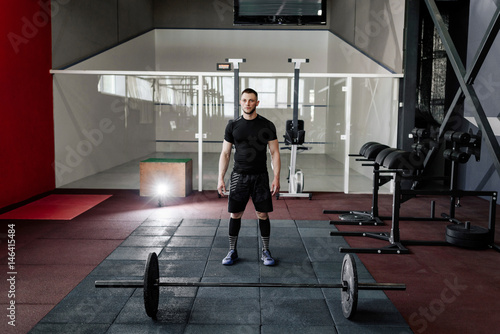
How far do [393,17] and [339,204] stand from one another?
3344 millimetres

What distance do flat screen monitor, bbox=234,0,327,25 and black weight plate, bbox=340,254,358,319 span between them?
4937 millimetres

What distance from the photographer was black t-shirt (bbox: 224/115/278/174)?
3.17 metres

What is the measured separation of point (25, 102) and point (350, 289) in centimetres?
505

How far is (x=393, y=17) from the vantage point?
679 centimetres

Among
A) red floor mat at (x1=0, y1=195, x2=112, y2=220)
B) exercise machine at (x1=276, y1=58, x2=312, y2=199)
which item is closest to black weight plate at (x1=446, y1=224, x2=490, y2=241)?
exercise machine at (x1=276, y1=58, x2=312, y2=199)

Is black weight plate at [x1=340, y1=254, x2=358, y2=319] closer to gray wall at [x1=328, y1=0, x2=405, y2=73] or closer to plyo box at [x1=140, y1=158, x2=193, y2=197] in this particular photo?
plyo box at [x1=140, y1=158, x2=193, y2=197]

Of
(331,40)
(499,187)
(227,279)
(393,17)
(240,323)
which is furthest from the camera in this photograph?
(331,40)

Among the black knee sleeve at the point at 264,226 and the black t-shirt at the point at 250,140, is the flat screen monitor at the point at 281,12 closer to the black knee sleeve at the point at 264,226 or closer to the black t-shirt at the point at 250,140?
the black t-shirt at the point at 250,140

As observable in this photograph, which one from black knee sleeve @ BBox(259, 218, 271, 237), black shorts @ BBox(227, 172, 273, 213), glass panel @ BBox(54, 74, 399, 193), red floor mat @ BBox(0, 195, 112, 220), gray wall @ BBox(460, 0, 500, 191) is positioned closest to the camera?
black shorts @ BBox(227, 172, 273, 213)

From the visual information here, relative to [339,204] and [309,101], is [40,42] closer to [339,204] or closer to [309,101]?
[309,101]

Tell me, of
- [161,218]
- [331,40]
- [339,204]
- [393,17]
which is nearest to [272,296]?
[161,218]

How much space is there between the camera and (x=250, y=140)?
318 cm

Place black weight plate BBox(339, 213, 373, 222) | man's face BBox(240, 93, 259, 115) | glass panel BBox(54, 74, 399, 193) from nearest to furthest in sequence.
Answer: man's face BBox(240, 93, 259, 115) < black weight plate BBox(339, 213, 373, 222) < glass panel BBox(54, 74, 399, 193)

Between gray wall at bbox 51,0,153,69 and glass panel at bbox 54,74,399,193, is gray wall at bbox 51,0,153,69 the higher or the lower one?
the higher one
